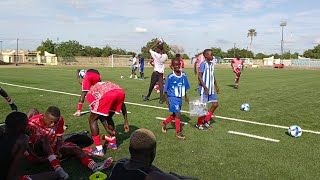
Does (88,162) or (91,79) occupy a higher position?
(91,79)

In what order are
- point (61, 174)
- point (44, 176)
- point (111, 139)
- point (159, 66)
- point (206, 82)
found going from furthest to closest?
point (159, 66) < point (206, 82) < point (111, 139) < point (61, 174) < point (44, 176)

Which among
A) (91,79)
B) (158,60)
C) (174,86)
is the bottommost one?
(174,86)

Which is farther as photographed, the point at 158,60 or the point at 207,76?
the point at 158,60

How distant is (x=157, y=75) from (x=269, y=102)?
4.59 metres

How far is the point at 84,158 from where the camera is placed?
208 inches

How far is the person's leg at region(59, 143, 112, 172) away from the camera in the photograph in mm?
5051

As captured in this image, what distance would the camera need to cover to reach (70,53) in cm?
8794

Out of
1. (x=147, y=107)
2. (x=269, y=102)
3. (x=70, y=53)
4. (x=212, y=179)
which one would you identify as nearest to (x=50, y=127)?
(x=212, y=179)

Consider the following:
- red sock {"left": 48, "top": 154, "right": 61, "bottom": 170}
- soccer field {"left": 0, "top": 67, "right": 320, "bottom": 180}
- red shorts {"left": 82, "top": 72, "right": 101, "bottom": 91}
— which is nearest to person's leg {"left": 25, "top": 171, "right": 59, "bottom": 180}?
red sock {"left": 48, "top": 154, "right": 61, "bottom": 170}

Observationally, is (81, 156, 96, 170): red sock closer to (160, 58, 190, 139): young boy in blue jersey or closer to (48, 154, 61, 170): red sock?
(48, 154, 61, 170): red sock

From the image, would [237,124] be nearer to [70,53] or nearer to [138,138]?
[138,138]

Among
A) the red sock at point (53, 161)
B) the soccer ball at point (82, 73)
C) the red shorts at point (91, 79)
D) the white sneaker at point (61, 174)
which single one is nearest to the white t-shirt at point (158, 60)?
the soccer ball at point (82, 73)

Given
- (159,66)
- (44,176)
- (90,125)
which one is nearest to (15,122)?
(44,176)

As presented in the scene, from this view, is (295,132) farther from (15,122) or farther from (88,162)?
(15,122)
